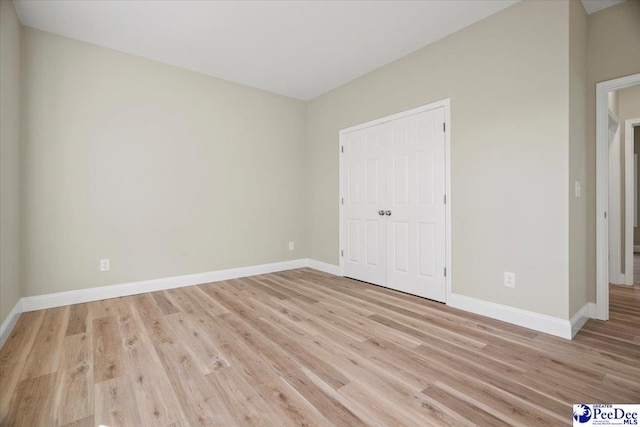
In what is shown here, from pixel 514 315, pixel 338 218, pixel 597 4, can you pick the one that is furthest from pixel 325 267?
pixel 597 4

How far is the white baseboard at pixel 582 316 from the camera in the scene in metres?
2.33

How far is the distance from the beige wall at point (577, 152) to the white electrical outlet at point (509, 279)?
381 mm

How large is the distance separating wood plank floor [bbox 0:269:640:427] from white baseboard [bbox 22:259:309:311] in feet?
0.44

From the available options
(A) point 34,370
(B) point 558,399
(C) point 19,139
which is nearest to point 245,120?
(C) point 19,139

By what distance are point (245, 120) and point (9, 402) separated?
12.1 ft

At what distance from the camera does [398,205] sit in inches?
140

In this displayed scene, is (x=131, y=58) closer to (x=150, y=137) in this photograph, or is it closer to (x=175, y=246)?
(x=150, y=137)

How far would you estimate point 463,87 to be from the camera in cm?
290

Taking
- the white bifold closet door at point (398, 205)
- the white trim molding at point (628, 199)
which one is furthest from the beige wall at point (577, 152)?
the white trim molding at point (628, 199)

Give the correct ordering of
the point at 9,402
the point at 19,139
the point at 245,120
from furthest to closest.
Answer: the point at 245,120, the point at 19,139, the point at 9,402

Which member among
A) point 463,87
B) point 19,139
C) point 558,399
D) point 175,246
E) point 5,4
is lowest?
point 558,399

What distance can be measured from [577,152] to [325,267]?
3.30m

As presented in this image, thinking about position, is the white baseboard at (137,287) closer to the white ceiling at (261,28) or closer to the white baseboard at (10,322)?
the white baseboard at (10,322)

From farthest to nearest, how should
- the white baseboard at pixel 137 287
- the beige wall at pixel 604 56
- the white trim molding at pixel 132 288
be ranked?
1. the white baseboard at pixel 137 287
2. the white trim molding at pixel 132 288
3. the beige wall at pixel 604 56
